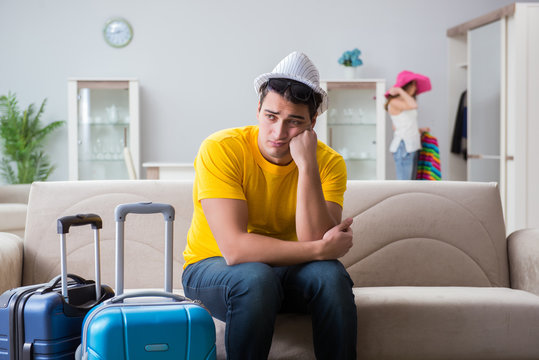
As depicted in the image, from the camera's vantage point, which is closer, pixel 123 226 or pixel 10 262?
pixel 123 226

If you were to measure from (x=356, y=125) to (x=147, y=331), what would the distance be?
4.23 metres

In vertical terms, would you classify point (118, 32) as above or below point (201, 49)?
above

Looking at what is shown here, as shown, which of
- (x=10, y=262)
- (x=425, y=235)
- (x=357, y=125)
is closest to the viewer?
(x=10, y=262)

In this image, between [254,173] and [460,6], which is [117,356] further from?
[460,6]

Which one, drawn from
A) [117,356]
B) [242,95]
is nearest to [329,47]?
[242,95]

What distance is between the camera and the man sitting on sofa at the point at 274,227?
4.81ft

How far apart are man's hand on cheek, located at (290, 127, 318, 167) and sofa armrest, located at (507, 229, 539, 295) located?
934 millimetres

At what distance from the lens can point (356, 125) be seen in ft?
17.1

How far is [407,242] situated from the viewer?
218 centimetres

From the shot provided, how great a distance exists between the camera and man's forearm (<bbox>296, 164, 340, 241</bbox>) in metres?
1.67

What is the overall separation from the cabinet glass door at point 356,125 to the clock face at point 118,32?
1.98 m

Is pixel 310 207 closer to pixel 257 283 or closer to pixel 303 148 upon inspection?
pixel 303 148

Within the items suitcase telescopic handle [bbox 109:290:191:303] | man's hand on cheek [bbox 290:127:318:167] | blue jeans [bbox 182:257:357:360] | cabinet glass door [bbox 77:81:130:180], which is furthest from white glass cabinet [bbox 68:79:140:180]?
suitcase telescopic handle [bbox 109:290:191:303]

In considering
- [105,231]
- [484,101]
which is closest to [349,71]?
[484,101]
